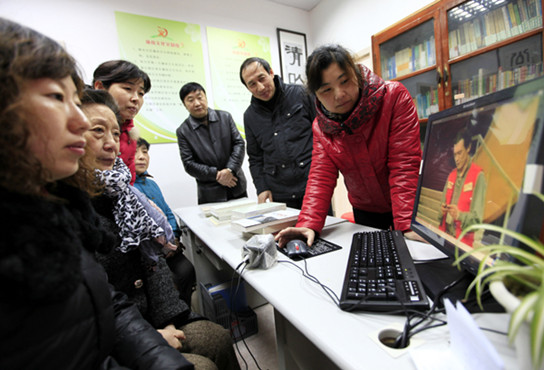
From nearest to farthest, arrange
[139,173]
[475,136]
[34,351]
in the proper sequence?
[34,351] → [475,136] → [139,173]

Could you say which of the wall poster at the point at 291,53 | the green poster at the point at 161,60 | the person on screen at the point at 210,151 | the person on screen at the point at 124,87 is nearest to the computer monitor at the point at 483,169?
the person on screen at the point at 124,87

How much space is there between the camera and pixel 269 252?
83 centimetres

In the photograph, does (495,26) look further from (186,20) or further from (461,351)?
(186,20)

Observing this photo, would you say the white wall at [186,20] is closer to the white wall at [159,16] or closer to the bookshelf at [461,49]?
the white wall at [159,16]

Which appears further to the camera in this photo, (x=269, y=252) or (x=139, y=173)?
(x=139, y=173)

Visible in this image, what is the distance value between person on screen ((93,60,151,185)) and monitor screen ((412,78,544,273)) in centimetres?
124

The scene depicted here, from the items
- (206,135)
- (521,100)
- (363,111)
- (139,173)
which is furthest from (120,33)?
(521,100)

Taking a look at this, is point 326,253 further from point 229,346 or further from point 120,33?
point 120,33

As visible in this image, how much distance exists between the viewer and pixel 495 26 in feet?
6.55

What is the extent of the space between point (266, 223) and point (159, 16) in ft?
8.67

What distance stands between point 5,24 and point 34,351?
1.68ft

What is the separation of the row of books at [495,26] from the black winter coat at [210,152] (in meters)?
1.96

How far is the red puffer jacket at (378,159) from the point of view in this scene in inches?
40.0

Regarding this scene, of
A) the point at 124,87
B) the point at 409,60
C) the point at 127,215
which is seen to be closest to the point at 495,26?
the point at 409,60
